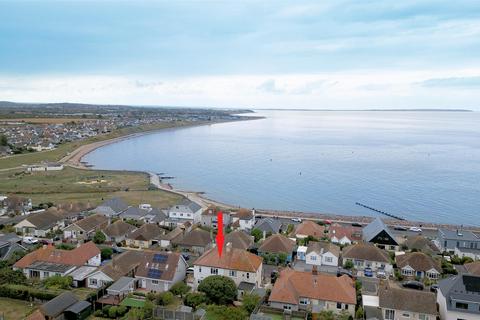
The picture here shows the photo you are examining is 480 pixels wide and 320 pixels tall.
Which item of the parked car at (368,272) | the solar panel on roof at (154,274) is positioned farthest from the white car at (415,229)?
the solar panel on roof at (154,274)

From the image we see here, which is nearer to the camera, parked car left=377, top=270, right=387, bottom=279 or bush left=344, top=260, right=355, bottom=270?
parked car left=377, top=270, right=387, bottom=279

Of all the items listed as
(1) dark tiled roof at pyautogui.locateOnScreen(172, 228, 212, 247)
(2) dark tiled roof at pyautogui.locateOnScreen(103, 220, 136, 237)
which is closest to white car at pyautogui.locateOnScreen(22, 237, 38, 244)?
(2) dark tiled roof at pyautogui.locateOnScreen(103, 220, 136, 237)

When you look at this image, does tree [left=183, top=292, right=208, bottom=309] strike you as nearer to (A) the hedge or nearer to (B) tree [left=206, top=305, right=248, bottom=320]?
(B) tree [left=206, top=305, right=248, bottom=320]

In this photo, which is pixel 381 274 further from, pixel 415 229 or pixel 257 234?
pixel 415 229

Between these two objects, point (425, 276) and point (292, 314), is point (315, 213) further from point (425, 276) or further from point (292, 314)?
point (292, 314)

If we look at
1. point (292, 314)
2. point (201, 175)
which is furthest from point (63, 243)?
point (201, 175)
